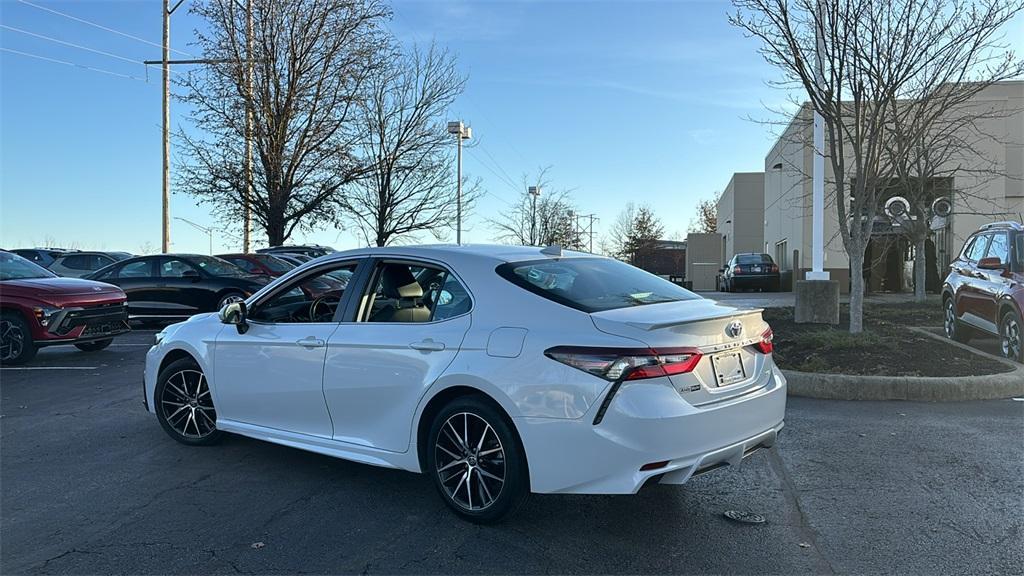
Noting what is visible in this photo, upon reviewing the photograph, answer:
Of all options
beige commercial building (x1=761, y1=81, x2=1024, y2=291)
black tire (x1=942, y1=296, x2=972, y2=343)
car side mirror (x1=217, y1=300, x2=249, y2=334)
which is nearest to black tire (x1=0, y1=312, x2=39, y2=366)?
car side mirror (x1=217, y1=300, x2=249, y2=334)

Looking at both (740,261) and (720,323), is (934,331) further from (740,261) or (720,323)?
(740,261)

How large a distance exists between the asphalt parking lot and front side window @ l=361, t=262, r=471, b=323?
1.14m

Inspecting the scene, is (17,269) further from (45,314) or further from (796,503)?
(796,503)

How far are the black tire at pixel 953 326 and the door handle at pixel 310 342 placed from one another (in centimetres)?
967

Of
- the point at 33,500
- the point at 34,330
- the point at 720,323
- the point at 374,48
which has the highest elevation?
the point at 374,48

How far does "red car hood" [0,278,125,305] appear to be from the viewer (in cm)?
972

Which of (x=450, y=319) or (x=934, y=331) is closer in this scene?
(x=450, y=319)

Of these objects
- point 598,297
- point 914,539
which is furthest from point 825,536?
point 598,297

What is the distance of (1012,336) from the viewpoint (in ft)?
29.4

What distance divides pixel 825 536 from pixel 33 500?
4.75 meters

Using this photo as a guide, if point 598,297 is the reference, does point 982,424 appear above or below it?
below

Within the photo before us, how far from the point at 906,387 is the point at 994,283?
130 inches

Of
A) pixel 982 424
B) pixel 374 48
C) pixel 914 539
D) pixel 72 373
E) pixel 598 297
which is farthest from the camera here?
pixel 374 48

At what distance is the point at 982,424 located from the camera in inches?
249
